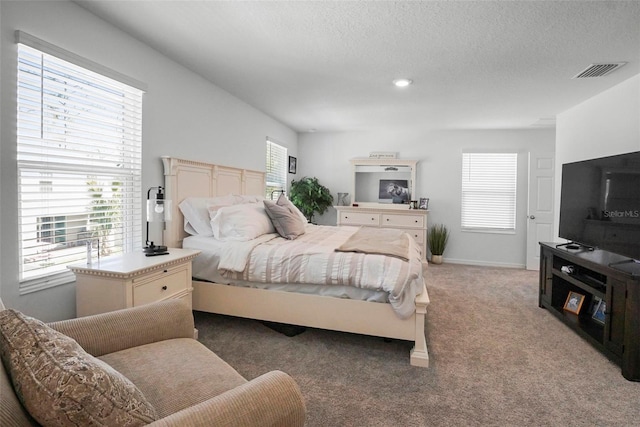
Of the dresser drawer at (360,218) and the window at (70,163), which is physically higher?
the window at (70,163)

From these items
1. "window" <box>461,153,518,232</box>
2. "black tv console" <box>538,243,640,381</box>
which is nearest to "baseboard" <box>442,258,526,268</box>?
"window" <box>461,153,518,232</box>

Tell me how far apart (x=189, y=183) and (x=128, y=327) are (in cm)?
186

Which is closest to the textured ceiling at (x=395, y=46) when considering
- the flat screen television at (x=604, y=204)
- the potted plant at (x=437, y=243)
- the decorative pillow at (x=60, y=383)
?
the flat screen television at (x=604, y=204)

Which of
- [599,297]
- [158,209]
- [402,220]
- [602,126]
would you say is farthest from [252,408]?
[402,220]

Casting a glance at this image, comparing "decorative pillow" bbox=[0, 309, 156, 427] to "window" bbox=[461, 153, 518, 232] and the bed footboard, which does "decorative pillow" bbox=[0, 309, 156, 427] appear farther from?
"window" bbox=[461, 153, 518, 232]

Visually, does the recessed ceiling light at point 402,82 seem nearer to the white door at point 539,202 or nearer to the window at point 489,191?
the window at point 489,191

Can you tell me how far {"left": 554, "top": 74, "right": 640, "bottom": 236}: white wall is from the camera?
9.75 feet

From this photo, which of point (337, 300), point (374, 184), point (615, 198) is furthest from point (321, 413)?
point (374, 184)

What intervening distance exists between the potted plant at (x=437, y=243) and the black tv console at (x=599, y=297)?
203 cm

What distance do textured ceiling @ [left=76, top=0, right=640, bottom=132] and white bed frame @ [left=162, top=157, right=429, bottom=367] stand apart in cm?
104

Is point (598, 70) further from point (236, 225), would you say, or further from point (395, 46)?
point (236, 225)

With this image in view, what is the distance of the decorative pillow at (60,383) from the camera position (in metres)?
0.69

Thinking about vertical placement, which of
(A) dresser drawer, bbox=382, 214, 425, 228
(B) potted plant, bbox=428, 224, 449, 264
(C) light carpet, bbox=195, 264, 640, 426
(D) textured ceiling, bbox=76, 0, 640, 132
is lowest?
(C) light carpet, bbox=195, 264, 640, 426

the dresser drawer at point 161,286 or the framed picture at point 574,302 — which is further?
the framed picture at point 574,302
